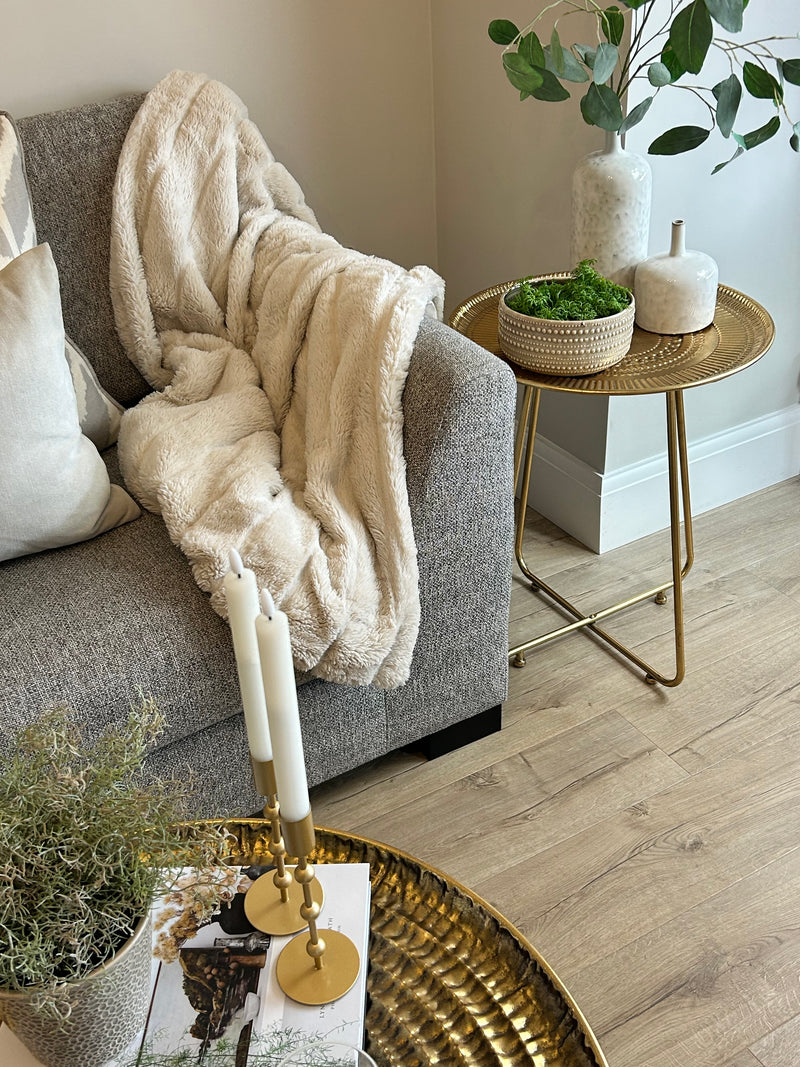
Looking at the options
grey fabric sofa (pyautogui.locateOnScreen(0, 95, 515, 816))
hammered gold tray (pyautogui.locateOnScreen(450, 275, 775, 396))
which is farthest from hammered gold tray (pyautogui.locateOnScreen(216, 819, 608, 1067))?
hammered gold tray (pyautogui.locateOnScreen(450, 275, 775, 396))

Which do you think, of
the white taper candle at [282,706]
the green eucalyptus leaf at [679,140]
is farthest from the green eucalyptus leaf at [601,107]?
the white taper candle at [282,706]

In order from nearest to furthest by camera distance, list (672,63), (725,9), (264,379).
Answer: (725,9), (672,63), (264,379)

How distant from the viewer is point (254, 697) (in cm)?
75

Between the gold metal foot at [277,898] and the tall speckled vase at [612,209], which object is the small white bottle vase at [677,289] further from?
the gold metal foot at [277,898]

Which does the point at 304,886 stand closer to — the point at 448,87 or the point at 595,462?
the point at 595,462

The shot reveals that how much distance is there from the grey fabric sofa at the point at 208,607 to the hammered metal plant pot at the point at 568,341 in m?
0.14

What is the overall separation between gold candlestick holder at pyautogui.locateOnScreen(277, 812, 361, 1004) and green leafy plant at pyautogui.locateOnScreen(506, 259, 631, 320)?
0.89 metres

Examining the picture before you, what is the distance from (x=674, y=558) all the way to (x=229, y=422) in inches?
29.2

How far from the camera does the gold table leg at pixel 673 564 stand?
159cm

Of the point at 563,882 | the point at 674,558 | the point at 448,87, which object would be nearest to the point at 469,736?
the point at 563,882

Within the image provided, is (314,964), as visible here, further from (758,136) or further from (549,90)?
(758,136)

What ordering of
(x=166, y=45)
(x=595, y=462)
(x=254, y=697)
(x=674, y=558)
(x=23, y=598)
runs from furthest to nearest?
(x=595, y=462) < (x=166, y=45) < (x=674, y=558) < (x=23, y=598) < (x=254, y=697)

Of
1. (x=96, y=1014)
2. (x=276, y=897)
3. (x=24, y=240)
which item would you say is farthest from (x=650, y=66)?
(x=96, y=1014)

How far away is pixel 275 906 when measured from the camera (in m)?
0.90
